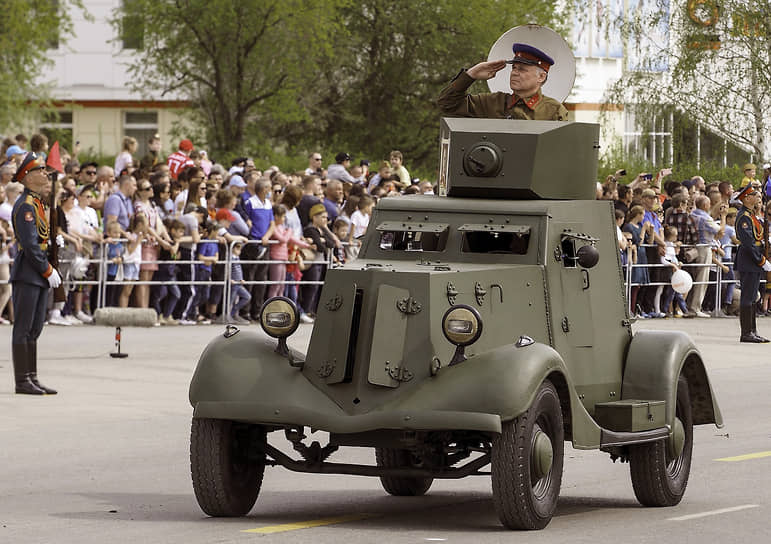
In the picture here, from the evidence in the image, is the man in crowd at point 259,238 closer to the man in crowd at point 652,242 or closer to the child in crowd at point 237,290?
the child in crowd at point 237,290

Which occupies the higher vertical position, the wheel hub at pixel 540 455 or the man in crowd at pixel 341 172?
the man in crowd at pixel 341 172

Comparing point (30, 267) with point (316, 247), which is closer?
point (30, 267)


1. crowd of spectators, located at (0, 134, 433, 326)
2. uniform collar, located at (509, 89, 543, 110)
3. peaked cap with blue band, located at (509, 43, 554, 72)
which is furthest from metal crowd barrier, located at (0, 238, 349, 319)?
uniform collar, located at (509, 89, 543, 110)

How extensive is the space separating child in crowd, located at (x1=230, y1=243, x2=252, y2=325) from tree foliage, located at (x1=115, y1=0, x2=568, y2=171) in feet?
75.7

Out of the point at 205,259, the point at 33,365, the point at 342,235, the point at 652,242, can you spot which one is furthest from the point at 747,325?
the point at 33,365

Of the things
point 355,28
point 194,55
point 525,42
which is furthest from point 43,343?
point 355,28

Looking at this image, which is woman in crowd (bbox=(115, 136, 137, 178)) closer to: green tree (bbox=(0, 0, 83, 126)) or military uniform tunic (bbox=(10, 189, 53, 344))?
military uniform tunic (bbox=(10, 189, 53, 344))

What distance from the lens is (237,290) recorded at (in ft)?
82.3

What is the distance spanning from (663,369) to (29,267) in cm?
766

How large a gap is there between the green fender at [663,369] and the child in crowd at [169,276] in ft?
41.7

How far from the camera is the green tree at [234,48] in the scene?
47.8 m

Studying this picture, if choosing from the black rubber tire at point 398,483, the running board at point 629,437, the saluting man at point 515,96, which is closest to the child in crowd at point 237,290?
the saluting man at point 515,96

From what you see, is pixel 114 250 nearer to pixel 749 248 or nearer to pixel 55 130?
pixel 749 248

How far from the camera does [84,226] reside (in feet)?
77.4
